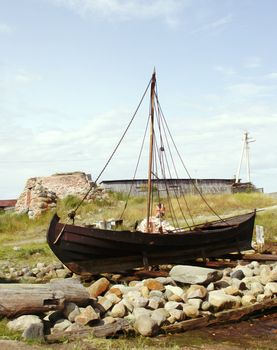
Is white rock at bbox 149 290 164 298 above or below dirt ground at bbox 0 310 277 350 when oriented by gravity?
above

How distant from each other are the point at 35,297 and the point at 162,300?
2.69 metres

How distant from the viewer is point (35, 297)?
24.8 feet

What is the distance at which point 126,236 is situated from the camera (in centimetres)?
1216

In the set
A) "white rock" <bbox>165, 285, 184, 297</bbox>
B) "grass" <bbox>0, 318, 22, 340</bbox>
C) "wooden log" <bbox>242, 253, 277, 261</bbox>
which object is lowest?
"grass" <bbox>0, 318, 22, 340</bbox>

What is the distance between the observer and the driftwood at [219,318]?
7830 millimetres

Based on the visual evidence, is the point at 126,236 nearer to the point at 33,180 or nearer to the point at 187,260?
the point at 187,260

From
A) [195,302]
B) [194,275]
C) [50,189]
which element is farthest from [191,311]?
[50,189]

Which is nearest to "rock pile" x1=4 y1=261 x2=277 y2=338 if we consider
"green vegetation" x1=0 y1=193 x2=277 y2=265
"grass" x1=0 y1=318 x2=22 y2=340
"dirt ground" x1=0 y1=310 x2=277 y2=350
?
"grass" x1=0 y1=318 x2=22 y2=340

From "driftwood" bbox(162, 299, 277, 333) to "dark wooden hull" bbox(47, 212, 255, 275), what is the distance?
13.4 feet

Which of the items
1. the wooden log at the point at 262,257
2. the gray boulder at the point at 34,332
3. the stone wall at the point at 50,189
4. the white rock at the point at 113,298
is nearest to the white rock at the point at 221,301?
the white rock at the point at 113,298

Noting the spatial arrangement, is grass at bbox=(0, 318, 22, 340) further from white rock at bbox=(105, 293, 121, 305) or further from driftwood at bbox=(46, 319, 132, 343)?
white rock at bbox=(105, 293, 121, 305)

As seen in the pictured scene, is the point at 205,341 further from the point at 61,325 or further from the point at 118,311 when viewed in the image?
the point at 61,325

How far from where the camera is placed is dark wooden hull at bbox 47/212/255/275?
Answer: 1155 centimetres

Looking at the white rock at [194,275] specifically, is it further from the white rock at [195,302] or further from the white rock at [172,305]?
the white rock at [172,305]
